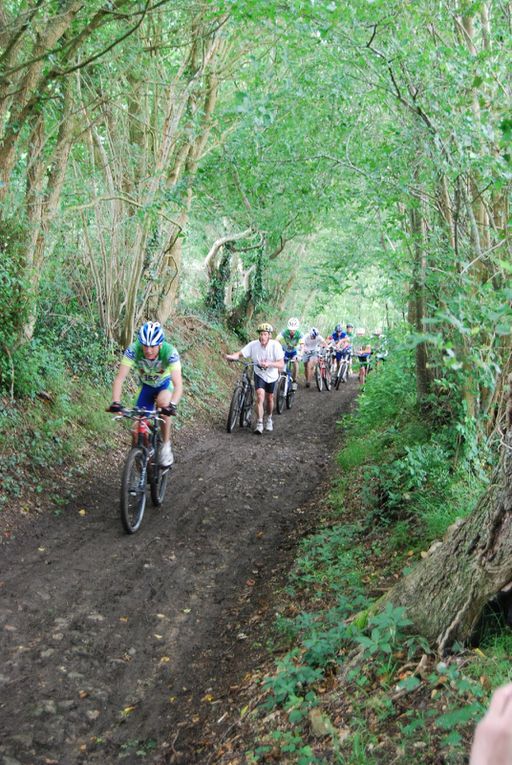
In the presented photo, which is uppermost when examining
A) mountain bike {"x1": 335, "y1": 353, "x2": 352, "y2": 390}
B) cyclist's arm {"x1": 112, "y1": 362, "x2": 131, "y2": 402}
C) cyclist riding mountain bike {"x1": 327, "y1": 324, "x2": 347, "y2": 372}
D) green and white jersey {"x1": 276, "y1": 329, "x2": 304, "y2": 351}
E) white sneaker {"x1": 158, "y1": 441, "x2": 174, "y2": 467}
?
cyclist riding mountain bike {"x1": 327, "y1": 324, "x2": 347, "y2": 372}

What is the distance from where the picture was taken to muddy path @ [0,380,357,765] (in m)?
3.94

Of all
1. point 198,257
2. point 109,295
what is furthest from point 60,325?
point 198,257

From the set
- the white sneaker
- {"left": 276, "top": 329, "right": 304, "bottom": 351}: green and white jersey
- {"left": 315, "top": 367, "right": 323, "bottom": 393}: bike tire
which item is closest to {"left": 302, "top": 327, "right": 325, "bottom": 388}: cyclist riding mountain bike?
{"left": 315, "top": 367, "right": 323, "bottom": 393}: bike tire

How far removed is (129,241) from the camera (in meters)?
12.6

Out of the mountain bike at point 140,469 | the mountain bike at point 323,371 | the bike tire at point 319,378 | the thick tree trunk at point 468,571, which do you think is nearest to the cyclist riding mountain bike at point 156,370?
the mountain bike at point 140,469

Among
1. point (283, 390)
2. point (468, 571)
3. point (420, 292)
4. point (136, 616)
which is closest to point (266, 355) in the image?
point (283, 390)

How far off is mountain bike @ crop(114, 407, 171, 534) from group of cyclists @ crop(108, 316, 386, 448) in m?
0.13

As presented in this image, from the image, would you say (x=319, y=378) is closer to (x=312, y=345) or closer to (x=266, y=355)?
(x=312, y=345)

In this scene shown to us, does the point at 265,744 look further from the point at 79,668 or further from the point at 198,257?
the point at 198,257

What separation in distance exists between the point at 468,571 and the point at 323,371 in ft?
56.2

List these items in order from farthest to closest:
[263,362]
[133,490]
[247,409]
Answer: [247,409] < [263,362] < [133,490]

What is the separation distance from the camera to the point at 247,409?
544 inches

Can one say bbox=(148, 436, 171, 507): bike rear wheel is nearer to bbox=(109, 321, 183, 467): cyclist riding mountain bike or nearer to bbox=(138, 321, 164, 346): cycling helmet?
bbox=(109, 321, 183, 467): cyclist riding mountain bike

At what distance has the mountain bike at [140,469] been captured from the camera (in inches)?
274
